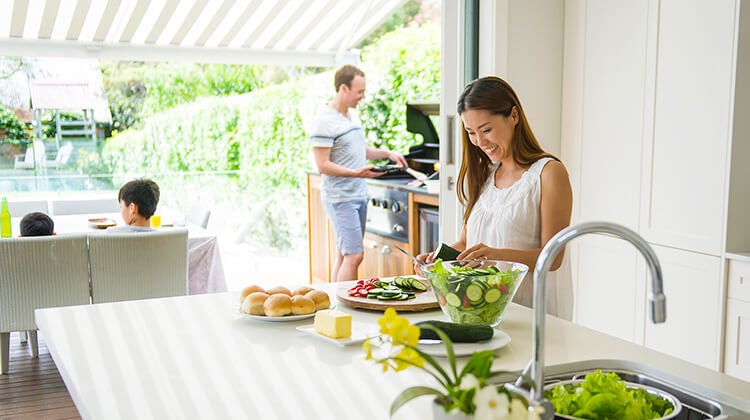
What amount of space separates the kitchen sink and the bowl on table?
23 cm

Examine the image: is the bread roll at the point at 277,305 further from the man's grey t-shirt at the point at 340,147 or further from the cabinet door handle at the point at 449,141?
the man's grey t-shirt at the point at 340,147

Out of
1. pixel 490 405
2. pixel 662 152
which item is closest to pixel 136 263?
pixel 662 152

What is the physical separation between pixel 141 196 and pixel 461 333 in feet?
8.24

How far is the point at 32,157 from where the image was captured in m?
6.09

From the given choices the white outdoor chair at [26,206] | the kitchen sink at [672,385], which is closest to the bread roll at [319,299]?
the kitchen sink at [672,385]

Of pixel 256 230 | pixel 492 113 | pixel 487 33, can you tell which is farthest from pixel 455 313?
pixel 256 230

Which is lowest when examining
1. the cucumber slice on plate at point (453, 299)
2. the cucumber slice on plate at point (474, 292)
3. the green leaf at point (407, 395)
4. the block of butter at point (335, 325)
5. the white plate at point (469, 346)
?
the white plate at point (469, 346)

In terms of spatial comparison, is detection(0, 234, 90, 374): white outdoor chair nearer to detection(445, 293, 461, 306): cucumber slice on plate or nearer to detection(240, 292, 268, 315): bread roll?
detection(240, 292, 268, 315): bread roll

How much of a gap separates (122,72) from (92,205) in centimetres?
332

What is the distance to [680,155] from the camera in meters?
2.92

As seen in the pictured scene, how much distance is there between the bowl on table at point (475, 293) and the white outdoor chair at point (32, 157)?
5.35 metres

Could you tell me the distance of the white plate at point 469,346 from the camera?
56.4 inches

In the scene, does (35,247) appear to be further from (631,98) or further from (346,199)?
(631,98)

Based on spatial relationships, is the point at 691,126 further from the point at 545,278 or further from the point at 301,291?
the point at 545,278
